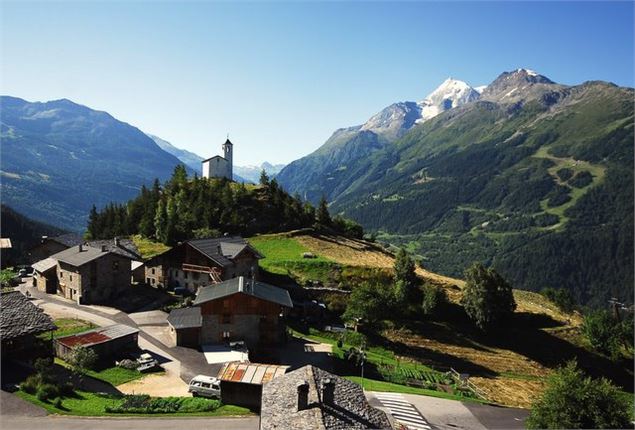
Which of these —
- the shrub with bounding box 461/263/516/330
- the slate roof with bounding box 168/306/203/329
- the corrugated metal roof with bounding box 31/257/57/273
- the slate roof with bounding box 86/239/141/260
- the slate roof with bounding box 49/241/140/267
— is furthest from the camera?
the slate roof with bounding box 86/239/141/260

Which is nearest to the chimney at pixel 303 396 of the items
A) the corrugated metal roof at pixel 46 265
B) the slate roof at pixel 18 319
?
the slate roof at pixel 18 319

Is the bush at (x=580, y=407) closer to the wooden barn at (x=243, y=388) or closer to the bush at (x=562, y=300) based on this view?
the wooden barn at (x=243, y=388)

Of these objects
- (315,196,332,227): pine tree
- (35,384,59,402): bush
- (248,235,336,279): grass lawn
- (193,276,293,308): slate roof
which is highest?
(315,196,332,227): pine tree

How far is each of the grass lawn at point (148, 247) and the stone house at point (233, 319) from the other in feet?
124

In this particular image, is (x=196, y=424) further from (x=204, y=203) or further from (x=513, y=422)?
(x=204, y=203)

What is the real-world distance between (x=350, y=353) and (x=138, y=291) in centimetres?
3539

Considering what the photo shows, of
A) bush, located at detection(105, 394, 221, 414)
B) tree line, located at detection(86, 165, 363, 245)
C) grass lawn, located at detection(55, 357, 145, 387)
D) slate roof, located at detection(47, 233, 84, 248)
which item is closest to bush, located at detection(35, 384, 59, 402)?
bush, located at detection(105, 394, 221, 414)

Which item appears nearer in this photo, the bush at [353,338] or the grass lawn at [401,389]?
the grass lawn at [401,389]

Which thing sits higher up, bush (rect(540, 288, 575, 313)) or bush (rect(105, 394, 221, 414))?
bush (rect(540, 288, 575, 313))

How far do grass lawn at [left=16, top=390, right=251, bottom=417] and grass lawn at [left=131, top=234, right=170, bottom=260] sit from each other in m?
51.3

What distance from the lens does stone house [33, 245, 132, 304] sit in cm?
6562

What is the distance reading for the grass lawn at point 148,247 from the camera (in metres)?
91.3

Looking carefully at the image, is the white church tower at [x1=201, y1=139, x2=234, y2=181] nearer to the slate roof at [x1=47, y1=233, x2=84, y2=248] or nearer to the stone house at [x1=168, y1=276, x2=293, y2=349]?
the slate roof at [x1=47, y1=233, x2=84, y2=248]

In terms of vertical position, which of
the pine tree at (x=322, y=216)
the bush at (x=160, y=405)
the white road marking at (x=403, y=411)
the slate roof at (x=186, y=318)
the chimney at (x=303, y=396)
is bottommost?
the white road marking at (x=403, y=411)
